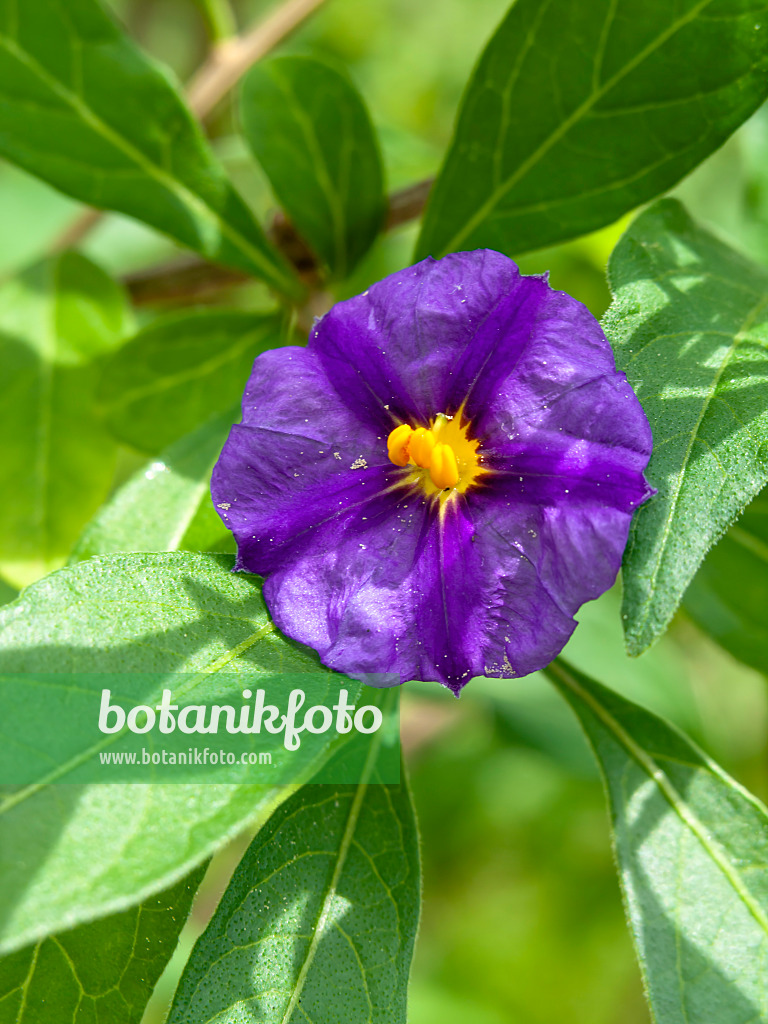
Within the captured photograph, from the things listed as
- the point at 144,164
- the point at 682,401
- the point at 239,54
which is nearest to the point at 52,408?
the point at 144,164

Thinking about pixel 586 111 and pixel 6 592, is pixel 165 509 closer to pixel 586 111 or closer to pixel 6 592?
pixel 6 592

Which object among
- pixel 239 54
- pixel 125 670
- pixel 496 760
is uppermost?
pixel 239 54

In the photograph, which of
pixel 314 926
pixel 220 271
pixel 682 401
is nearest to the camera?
pixel 682 401

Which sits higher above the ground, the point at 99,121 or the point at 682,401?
Answer: the point at 682,401

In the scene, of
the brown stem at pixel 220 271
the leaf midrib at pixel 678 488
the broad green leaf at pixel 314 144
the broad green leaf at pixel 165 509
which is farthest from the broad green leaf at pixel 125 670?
the brown stem at pixel 220 271

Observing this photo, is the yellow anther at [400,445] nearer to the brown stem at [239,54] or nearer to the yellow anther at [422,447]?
the yellow anther at [422,447]

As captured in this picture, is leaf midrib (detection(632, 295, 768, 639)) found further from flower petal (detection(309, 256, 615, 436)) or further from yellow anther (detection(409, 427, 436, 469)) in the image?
yellow anther (detection(409, 427, 436, 469))

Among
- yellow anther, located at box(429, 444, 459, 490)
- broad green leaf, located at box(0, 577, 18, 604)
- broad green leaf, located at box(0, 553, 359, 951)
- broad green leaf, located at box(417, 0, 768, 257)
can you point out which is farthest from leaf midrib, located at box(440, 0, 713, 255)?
broad green leaf, located at box(0, 577, 18, 604)
